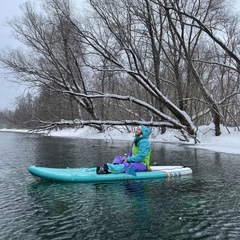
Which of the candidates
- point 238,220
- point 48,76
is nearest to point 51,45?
point 48,76

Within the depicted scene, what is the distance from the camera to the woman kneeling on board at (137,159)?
771 cm

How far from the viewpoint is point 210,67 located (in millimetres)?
23688

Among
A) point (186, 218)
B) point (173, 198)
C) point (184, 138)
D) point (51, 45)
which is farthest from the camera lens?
point (51, 45)

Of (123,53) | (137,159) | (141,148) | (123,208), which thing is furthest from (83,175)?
(123,53)

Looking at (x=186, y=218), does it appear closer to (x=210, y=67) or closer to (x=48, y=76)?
(x=48, y=76)

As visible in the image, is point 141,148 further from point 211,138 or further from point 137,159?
point 211,138

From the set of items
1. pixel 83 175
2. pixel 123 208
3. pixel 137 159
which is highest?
pixel 137 159

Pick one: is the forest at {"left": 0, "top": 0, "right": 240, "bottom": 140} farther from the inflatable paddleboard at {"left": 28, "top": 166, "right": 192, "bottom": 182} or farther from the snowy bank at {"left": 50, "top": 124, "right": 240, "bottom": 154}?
the inflatable paddleboard at {"left": 28, "top": 166, "right": 192, "bottom": 182}

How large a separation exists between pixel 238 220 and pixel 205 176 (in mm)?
3525

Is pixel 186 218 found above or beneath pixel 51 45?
beneath

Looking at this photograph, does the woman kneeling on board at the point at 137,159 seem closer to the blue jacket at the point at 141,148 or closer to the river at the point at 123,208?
the blue jacket at the point at 141,148

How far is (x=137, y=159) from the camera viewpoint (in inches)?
308

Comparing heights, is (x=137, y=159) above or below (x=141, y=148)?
below

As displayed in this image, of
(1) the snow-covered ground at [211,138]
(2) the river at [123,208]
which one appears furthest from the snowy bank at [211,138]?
(2) the river at [123,208]
